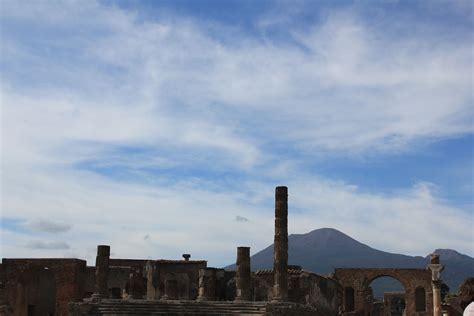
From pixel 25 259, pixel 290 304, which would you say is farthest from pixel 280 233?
pixel 25 259

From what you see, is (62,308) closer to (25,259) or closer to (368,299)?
(25,259)

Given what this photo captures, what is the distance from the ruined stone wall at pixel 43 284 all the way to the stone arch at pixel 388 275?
16.1 metres

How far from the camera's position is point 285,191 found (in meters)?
24.9

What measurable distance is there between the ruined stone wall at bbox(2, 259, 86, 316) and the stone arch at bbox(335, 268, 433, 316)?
1614 centimetres

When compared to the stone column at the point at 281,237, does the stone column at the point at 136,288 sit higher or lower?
lower

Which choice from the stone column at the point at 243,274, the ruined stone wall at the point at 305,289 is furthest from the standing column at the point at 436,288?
the stone column at the point at 243,274

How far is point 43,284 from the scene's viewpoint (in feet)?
109

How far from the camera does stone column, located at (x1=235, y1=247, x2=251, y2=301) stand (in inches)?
1026

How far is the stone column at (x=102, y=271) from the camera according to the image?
26.3 metres

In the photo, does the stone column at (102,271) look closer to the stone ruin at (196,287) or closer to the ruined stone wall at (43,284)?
the stone ruin at (196,287)

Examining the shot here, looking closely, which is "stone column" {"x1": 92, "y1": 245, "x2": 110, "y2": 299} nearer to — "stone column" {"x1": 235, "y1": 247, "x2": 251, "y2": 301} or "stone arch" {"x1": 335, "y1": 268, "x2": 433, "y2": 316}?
"stone column" {"x1": 235, "y1": 247, "x2": 251, "y2": 301}

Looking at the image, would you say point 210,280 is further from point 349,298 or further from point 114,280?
point 349,298

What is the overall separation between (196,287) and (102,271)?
935 centimetres

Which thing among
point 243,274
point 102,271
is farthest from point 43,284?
point 243,274
